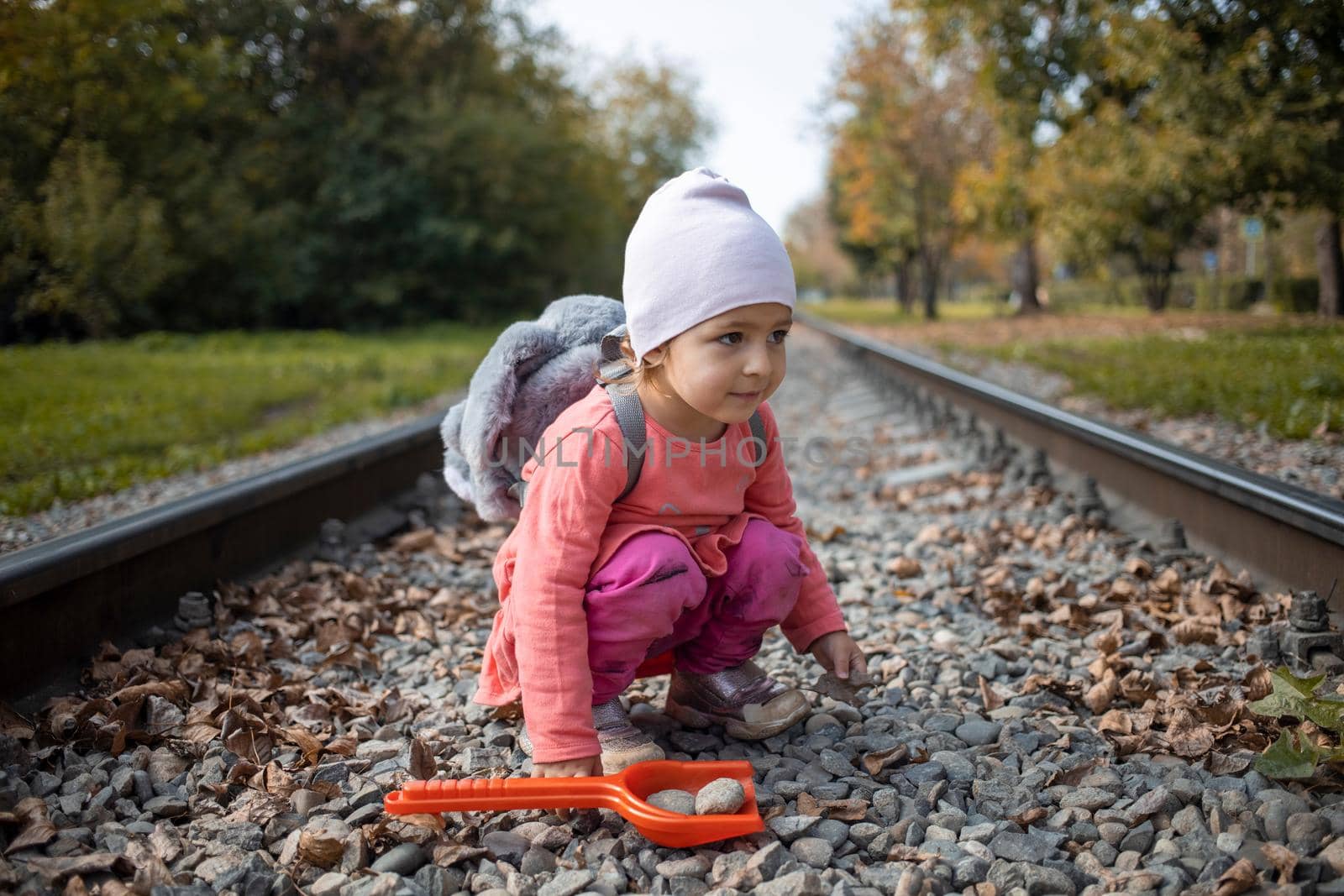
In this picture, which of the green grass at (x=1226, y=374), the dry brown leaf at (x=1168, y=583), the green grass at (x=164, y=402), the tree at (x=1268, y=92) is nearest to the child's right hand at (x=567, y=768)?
the dry brown leaf at (x=1168, y=583)

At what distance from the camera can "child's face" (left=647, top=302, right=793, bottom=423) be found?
6.75 ft

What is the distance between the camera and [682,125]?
159 ft

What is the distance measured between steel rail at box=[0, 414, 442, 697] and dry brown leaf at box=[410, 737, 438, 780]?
100 centimetres

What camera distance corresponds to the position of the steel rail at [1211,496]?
2.96 meters

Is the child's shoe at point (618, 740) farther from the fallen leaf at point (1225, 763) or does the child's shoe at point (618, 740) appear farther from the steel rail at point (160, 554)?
the steel rail at point (160, 554)

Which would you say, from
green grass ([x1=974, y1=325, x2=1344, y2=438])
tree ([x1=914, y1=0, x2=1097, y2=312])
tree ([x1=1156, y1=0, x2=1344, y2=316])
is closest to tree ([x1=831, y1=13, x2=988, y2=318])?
tree ([x1=914, y1=0, x2=1097, y2=312])

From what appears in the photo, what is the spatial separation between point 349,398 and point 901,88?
2425 cm

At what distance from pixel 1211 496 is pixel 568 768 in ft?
8.56

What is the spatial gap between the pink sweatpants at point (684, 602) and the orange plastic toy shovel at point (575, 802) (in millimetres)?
281

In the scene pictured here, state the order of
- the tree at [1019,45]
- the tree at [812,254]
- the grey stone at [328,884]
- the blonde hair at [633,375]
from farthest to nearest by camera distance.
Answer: the tree at [812,254]
the tree at [1019,45]
the blonde hair at [633,375]
the grey stone at [328,884]

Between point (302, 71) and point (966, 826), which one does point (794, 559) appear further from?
point (302, 71)

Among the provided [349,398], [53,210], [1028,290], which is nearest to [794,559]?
[53,210]

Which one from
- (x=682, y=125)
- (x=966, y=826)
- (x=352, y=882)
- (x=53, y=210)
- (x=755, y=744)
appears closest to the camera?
(x=352, y=882)

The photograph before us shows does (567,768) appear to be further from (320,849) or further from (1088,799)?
(1088,799)
